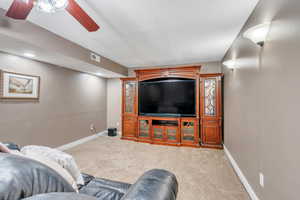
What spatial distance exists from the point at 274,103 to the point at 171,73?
2930 mm

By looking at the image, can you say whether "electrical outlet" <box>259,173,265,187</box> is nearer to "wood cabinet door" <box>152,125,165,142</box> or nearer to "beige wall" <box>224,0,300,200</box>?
"beige wall" <box>224,0,300,200</box>

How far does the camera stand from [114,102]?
5246 mm

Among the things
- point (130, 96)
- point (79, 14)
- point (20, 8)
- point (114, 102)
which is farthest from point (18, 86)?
point (114, 102)

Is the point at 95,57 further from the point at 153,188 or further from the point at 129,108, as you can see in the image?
the point at 153,188

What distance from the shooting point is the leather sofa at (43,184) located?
1.74 ft

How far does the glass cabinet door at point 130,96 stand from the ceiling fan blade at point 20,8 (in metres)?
3.21

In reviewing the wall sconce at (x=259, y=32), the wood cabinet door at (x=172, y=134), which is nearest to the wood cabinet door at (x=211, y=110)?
the wood cabinet door at (x=172, y=134)

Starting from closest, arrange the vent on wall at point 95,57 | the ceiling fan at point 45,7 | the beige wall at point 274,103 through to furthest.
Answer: the beige wall at point 274,103, the ceiling fan at point 45,7, the vent on wall at point 95,57

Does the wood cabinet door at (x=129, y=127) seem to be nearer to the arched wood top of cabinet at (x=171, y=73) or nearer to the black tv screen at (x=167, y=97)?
the black tv screen at (x=167, y=97)

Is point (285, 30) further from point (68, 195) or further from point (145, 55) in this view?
point (145, 55)

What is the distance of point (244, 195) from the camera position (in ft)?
6.11

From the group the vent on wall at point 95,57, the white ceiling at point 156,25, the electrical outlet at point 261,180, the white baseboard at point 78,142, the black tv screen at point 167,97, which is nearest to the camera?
the electrical outlet at point 261,180

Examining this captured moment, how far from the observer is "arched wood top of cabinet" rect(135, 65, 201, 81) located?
3880 mm

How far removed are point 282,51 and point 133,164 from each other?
2.69m
